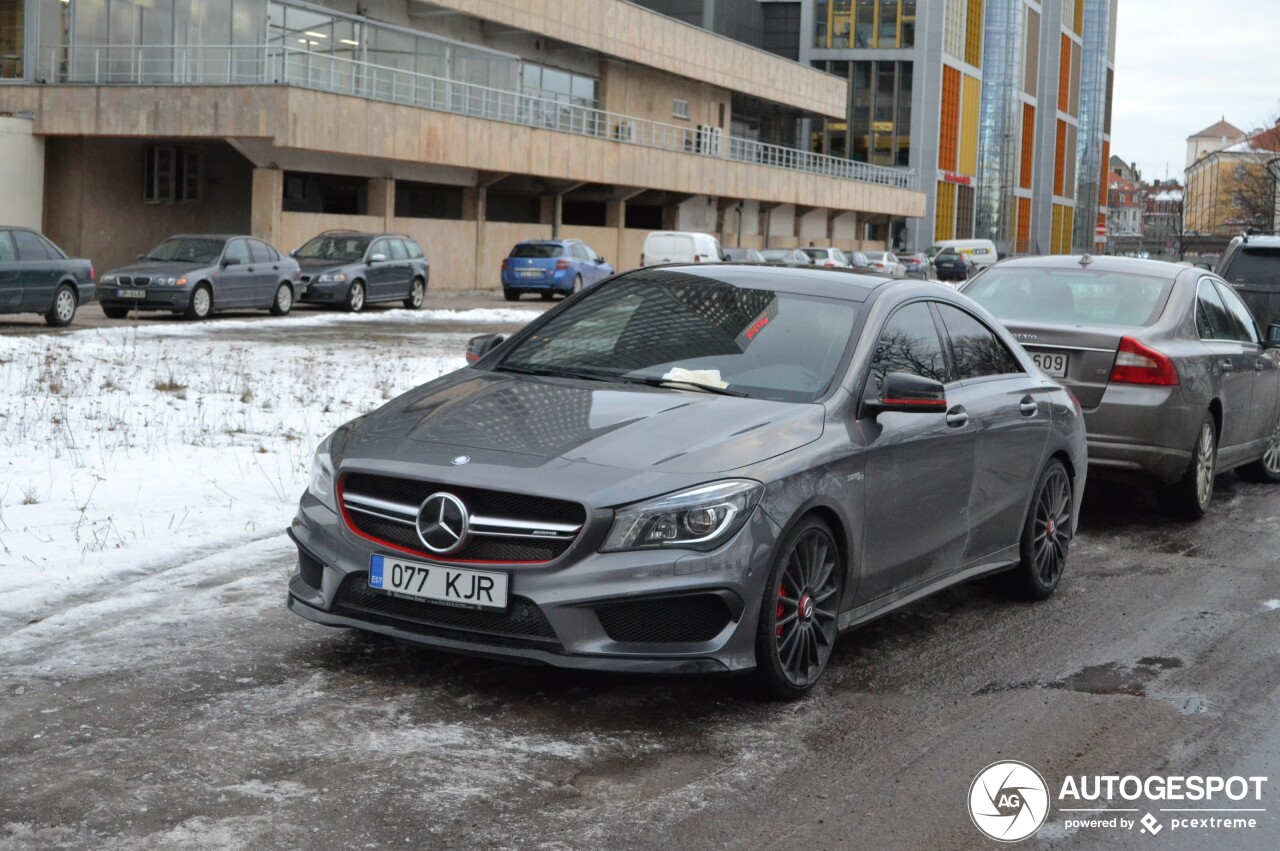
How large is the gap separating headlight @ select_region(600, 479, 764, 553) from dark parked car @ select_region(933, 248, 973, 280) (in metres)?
65.9

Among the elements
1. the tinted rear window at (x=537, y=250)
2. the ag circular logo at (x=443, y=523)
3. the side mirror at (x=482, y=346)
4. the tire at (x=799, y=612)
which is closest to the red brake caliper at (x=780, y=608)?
the tire at (x=799, y=612)

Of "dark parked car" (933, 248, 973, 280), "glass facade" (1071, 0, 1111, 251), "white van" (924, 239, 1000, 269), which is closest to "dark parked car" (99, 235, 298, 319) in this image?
"dark parked car" (933, 248, 973, 280)

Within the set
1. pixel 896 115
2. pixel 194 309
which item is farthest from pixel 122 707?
pixel 896 115

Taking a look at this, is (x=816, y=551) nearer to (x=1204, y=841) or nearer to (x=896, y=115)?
(x=1204, y=841)

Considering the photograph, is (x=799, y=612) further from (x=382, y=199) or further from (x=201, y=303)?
(x=382, y=199)

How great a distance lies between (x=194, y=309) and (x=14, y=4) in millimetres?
15838

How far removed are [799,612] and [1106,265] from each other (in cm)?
599

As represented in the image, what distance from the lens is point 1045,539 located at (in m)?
7.73

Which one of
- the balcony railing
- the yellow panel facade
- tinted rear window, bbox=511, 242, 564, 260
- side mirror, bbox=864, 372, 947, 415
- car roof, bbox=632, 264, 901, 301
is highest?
the yellow panel facade

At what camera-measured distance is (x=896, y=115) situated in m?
87.1

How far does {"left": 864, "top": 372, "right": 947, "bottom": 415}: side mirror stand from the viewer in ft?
19.8

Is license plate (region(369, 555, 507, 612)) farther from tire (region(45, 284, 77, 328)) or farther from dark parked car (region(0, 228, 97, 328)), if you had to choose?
tire (region(45, 284, 77, 328))

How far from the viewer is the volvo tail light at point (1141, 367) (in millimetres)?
9672

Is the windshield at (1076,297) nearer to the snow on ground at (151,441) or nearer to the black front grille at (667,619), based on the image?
the snow on ground at (151,441)
